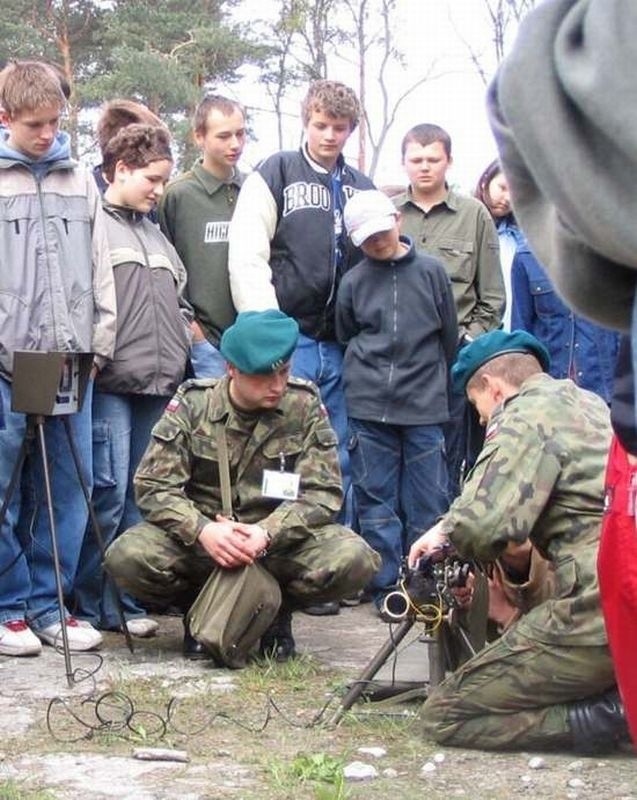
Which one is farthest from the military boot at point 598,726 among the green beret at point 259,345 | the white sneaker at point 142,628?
the white sneaker at point 142,628

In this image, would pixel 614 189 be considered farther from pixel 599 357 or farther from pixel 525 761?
pixel 599 357

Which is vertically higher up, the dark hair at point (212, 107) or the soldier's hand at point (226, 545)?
the dark hair at point (212, 107)

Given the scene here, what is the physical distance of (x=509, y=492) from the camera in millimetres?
3979

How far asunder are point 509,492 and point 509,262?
2.81 metres

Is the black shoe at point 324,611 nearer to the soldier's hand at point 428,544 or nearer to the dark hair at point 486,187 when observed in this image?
the soldier's hand at point 428,544

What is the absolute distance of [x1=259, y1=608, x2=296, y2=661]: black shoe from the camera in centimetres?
517

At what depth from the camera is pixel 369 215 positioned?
19.4ft

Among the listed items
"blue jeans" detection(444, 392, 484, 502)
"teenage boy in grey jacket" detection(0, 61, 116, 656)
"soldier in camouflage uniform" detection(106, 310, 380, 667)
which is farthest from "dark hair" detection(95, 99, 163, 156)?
"blue jeans" detection(444, 392, 484, 502)

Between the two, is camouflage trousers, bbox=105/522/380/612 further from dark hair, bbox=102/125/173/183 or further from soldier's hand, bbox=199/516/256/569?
dark hair, bbox=102/125/173/183

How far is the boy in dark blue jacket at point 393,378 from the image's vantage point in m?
6.01

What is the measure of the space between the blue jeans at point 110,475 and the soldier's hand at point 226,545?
27.3 inches

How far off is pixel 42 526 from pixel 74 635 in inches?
16.9

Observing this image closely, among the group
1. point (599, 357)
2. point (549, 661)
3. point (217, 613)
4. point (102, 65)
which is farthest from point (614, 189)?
point (102, 65)

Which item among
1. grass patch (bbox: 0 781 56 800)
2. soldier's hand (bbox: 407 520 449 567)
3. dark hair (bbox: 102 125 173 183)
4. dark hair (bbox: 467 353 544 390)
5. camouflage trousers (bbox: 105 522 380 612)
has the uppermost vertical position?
dark hair (bbox: 102 125 173 183)
